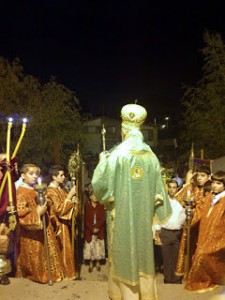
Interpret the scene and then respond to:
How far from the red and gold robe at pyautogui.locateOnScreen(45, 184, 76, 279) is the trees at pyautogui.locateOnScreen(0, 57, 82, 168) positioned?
10.8 meters

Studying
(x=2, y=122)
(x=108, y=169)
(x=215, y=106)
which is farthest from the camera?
(x=215, y=106)

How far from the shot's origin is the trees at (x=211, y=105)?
17.9m

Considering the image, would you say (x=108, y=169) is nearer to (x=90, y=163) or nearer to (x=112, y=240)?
(x=112, y=240)

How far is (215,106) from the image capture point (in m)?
18.0

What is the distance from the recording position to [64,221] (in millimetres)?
6629

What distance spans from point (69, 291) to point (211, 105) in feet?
47.0

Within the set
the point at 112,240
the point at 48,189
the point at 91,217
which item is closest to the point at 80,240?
the point at 91,217

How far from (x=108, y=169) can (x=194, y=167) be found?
3.37m

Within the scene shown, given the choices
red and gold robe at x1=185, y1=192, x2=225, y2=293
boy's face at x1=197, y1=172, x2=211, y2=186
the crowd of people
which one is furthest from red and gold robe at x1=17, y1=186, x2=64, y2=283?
boy's face at x1=197, y1=172, x2=211, y2=186

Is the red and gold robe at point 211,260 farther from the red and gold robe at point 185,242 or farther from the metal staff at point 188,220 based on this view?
the red and gold robe at point 185,242

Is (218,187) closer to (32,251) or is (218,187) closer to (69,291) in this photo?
(69,291)

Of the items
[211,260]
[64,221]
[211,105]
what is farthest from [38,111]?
[211,260]

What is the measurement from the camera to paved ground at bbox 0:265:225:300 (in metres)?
5.27

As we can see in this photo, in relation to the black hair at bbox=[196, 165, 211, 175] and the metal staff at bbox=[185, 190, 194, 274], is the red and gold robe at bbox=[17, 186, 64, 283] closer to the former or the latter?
the metal staff at bbox=[185, 190, 194, 274]
